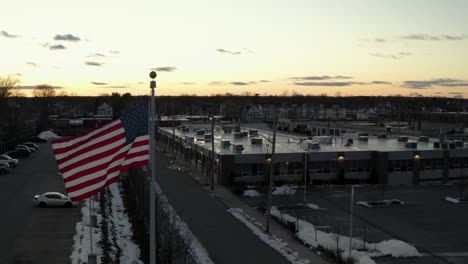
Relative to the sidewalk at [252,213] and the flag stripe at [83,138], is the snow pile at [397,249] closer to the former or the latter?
the sidewalk at [252,213]

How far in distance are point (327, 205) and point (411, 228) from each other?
7.13m

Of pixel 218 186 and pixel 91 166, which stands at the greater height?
pixel 91 166

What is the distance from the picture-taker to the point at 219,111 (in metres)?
199

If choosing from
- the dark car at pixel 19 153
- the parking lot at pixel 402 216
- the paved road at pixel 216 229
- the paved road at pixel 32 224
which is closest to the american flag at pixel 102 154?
the paved road at pixel 32 224

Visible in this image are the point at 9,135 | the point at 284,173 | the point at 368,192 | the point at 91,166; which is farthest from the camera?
the point at 9,135

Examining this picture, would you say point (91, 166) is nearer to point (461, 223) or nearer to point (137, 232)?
point (137, 232)

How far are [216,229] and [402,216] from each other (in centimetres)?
1202

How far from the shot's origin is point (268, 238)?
24406mm

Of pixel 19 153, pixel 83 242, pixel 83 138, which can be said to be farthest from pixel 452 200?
pixel 19 153

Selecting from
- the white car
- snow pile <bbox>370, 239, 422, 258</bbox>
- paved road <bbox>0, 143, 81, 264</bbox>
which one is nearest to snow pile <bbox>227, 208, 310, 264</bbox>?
snow pile <bbox>370, 239, 422, 258</bbox>

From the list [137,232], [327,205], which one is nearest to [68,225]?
[137,232]

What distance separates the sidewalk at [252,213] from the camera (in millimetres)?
22062

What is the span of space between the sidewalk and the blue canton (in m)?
12.3

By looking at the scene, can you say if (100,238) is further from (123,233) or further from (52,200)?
(52,200)
